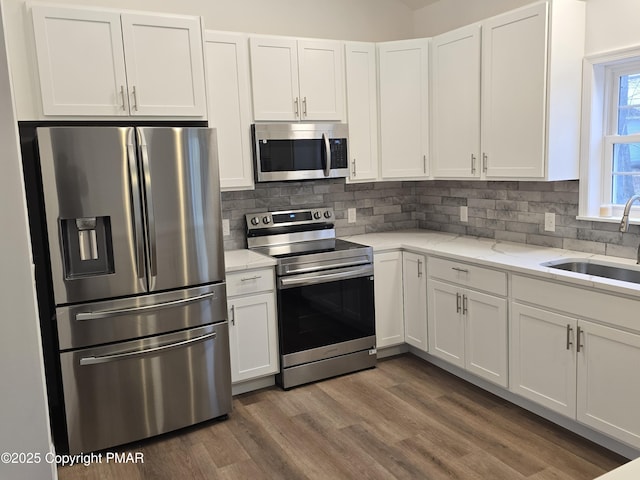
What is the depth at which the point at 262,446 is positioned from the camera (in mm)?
2812

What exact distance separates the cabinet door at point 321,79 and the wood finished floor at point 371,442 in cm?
190

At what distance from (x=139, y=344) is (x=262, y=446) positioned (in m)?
0.85

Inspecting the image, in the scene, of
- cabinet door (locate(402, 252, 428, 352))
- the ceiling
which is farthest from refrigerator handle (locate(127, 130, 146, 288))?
the ceiling

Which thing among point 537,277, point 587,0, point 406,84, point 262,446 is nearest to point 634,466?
point 537,277

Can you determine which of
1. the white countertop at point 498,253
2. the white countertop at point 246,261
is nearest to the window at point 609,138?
the white countertop at point 498,253

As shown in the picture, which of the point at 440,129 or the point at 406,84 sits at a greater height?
the point at 406,84

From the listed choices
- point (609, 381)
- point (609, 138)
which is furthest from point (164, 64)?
point (609, 381)

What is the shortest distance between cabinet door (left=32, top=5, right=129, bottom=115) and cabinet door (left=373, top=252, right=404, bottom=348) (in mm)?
1962

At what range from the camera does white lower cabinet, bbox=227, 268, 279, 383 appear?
328cm

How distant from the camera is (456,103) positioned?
362cm

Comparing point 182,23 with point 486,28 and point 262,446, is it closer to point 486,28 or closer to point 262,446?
point 486,28

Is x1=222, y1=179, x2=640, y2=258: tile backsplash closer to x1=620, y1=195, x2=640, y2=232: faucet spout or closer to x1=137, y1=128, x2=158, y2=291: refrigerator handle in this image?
x1=620, y1=195, x2=640, y2=232: faucet spout

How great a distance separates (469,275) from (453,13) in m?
2.09

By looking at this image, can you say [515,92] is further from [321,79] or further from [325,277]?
[325,277]
